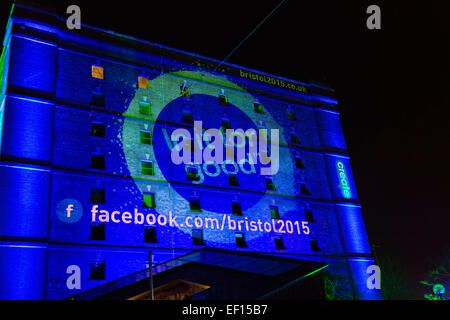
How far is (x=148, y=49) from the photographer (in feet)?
109

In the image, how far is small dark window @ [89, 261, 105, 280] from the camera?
24.5m

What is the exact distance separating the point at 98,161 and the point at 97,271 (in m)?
7.37

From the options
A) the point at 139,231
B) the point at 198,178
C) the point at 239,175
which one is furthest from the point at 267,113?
the point at 139,231

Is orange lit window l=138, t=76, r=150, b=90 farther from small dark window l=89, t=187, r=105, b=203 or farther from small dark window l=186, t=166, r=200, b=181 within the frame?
small dark window l=89, t=187, r=105, b=203

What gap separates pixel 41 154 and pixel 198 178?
1104cm

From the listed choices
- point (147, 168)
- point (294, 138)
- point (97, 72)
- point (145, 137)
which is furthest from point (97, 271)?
point (294, 138)

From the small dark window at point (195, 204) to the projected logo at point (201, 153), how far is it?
0.24 m

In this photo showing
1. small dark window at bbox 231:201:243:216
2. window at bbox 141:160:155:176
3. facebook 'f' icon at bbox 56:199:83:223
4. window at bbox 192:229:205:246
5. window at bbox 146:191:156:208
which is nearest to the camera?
facebook 'f' icon at bbox 56:199:83:223

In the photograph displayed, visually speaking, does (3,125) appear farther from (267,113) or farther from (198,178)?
(267,113)

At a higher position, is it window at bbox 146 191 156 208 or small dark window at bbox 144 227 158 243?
window at bbox 146 191 156 208

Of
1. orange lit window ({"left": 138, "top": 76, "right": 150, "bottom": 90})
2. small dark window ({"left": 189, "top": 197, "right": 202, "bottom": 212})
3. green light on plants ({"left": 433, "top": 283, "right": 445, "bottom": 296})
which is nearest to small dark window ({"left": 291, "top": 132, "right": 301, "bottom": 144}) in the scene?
small dark window ({"left": 189, "top": 197, "right": 202, "bottom": 212})

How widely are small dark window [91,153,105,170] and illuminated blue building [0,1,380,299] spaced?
130mm

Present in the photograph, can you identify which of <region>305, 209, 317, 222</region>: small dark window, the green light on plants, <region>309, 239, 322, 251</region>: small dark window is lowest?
the green light on plants
